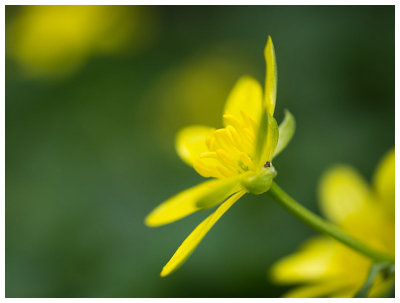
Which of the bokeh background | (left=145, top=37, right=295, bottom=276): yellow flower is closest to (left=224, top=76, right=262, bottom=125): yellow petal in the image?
(left=145, top=37, right=295, bottom=276): yellow flower

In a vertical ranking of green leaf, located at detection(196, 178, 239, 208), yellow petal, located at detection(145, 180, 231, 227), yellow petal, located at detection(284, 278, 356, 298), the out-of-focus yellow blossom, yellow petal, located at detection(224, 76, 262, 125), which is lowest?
yellow petal, located at detection(284, 278, 356, 298)

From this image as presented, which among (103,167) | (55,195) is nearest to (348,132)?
(103,167)

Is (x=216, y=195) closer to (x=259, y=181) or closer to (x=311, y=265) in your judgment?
(x=259, y=181)

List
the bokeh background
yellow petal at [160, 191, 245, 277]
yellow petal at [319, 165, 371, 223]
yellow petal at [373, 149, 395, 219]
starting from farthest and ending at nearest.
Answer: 1. the bokeh background
2. yellow petal at [319, 165, 371, 223]
3. yellow petal at [373, 149, 395, 219]
4. yellow petal at [160, 191, 245, 277]

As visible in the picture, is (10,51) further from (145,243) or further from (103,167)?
(145,243)

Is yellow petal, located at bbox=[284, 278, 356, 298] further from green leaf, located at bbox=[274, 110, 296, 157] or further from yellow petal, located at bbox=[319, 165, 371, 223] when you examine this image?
green leaf, located at bbox=[274, 110, 296, 157]

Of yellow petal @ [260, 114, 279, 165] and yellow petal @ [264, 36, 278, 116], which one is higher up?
yellow petal @ [264, 36, 278, 116]

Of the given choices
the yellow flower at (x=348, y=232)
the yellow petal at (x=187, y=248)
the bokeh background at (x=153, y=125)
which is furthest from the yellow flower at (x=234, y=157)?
the bokeh background at (x=153, y=125)

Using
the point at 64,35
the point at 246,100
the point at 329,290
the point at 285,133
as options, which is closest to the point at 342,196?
the point at 329,290
